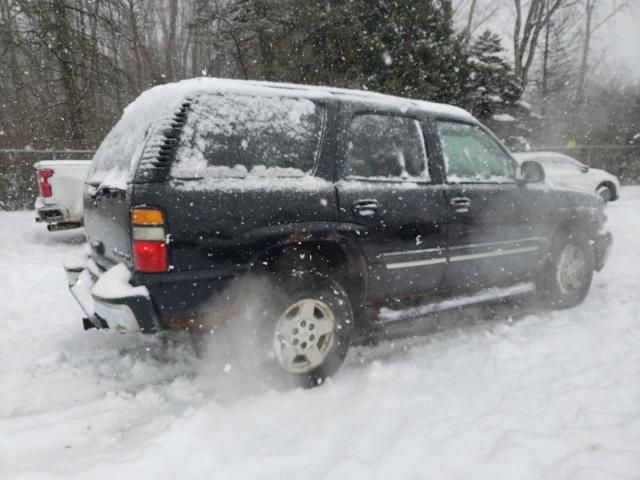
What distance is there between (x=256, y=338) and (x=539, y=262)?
299 cm

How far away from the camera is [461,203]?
3.86 metres

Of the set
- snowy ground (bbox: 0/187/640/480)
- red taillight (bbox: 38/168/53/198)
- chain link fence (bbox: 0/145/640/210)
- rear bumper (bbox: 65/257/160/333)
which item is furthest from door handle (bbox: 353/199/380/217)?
chain link fence (bbox: 0/145/640/210)

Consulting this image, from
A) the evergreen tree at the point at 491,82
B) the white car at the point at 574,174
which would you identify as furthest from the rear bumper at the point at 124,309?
the evergreen tree at the point at 491,82

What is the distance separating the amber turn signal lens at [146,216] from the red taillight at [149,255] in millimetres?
110

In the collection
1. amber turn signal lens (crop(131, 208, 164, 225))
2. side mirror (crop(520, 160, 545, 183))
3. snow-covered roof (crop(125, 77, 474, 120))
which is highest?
snow-covered roof (crop(125, 77, 474, 120))

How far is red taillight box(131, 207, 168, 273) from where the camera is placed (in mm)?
2625

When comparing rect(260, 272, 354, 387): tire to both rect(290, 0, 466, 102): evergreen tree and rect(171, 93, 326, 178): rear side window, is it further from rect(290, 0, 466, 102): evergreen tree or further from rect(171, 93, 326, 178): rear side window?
rect(290, 0, 466, 102): evergreen tree

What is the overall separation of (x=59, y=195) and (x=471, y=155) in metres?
6.30

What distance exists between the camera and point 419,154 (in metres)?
3.74

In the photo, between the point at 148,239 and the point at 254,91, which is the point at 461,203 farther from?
the point at 148,239

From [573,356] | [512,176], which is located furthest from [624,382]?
[512,176]

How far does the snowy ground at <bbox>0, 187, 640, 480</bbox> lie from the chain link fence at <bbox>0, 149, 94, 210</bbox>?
24.8ft

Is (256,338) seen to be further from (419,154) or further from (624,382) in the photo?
(624,382)

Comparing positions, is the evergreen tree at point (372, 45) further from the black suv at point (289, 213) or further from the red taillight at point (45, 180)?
the black suv at point (289, 213)
